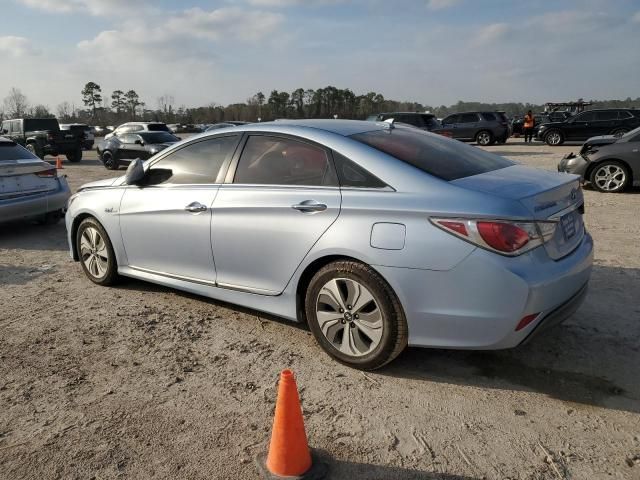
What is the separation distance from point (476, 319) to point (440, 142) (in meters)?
1.62

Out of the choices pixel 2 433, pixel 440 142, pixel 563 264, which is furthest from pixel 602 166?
pixel 2 433

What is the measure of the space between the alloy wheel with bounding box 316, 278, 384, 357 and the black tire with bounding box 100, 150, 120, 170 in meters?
16.9

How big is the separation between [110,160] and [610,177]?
15.7 m

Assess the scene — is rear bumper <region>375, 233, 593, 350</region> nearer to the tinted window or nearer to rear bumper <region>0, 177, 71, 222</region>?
the tinted window

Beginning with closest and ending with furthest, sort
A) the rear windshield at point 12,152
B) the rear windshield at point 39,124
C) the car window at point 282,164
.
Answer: the car window at point 282,164
the rear windshield at point 12,152
the rear windshield at point 39,124

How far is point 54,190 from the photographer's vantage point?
798 centimetres

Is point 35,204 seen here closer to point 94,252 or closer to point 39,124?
point 94,252

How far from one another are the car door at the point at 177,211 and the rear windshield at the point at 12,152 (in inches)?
157

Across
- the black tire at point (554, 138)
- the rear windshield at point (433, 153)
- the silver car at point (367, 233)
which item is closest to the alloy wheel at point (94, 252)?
the silver car at point (367, 233)

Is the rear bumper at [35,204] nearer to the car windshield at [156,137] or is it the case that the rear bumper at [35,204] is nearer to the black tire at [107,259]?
the black tire at [107,259]

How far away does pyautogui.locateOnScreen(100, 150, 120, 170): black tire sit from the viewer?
60.5ft

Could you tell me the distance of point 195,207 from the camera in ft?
13.5

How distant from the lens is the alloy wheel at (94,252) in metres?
5.07

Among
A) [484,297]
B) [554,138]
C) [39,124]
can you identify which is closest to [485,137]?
[554,138]
